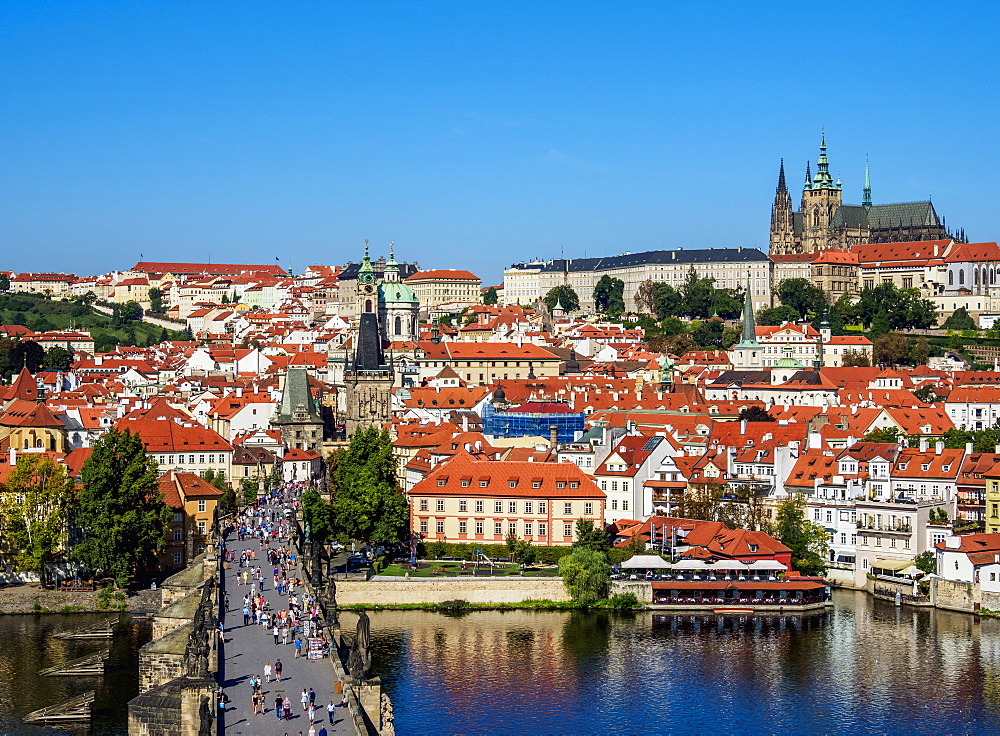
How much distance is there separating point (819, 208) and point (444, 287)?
44212 mm

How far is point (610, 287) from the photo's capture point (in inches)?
6678

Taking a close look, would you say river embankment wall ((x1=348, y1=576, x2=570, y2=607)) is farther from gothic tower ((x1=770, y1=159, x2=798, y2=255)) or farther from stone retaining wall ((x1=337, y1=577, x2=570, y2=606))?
gothic tower ((x1=770, y1=159, x2=798, y2=255))

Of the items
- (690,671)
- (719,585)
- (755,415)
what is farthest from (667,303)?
(690,671)

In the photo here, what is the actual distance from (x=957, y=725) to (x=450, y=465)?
25.5 metres

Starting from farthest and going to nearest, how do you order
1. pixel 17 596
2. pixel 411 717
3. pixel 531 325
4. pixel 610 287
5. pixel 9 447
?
1. pixel 610 287
2. pixel 531 325
3. pixel 9 447
4. pixel 17 596
5. pixel 411 717

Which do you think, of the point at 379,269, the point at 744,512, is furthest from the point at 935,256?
the point at 744,512

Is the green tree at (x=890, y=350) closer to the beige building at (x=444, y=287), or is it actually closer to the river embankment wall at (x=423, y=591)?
the beige building at (x=444, y=287)

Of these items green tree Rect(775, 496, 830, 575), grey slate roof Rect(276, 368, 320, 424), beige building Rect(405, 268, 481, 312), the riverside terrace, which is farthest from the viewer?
beige building Rect(405, 268, 481, 312)

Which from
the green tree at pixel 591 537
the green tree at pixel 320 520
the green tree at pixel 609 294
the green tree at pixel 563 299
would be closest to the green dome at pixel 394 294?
the green tree at pixel 563 299

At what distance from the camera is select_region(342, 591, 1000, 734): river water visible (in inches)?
1501

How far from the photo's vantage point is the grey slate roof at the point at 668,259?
540 ft

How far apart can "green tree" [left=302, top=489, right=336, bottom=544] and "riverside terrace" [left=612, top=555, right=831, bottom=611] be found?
10138 mm

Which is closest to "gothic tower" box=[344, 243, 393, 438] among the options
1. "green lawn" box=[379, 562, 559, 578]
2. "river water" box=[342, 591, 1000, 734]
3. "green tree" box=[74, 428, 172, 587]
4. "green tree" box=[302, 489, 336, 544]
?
"green tree" box=[302, 489, 336, 544]

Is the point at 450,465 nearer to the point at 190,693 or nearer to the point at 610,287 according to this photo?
the point at 190,693
